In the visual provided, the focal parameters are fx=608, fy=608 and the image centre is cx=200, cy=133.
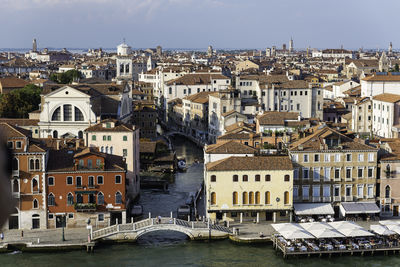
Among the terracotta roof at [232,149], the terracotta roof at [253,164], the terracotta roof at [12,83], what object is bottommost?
the terracotta roof at [253,164]

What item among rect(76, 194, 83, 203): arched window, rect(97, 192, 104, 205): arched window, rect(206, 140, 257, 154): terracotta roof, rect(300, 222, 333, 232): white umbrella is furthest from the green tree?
rect(300, 222, 333, 232): white umbrella

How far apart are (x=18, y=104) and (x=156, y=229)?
921 inches

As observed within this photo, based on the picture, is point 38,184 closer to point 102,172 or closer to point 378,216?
point 102,172

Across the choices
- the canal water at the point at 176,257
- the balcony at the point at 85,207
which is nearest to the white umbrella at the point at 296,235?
the canal water at the point at 176,257

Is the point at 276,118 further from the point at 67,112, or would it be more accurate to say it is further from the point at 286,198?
the point at 286,198

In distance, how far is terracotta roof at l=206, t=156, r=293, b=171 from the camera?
17.4 metres

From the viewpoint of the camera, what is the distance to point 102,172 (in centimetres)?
1741

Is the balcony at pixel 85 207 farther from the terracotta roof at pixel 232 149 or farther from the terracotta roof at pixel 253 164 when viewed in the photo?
the terracotta roof at pixel 232 149

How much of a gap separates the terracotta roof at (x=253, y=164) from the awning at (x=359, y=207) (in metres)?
2.12

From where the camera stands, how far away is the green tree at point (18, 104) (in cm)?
3638

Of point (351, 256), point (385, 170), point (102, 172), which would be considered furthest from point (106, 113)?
point (351, 256)

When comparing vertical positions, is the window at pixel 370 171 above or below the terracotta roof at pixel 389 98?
below

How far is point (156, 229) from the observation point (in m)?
16.6

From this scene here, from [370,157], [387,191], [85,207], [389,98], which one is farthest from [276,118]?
[85,207]
